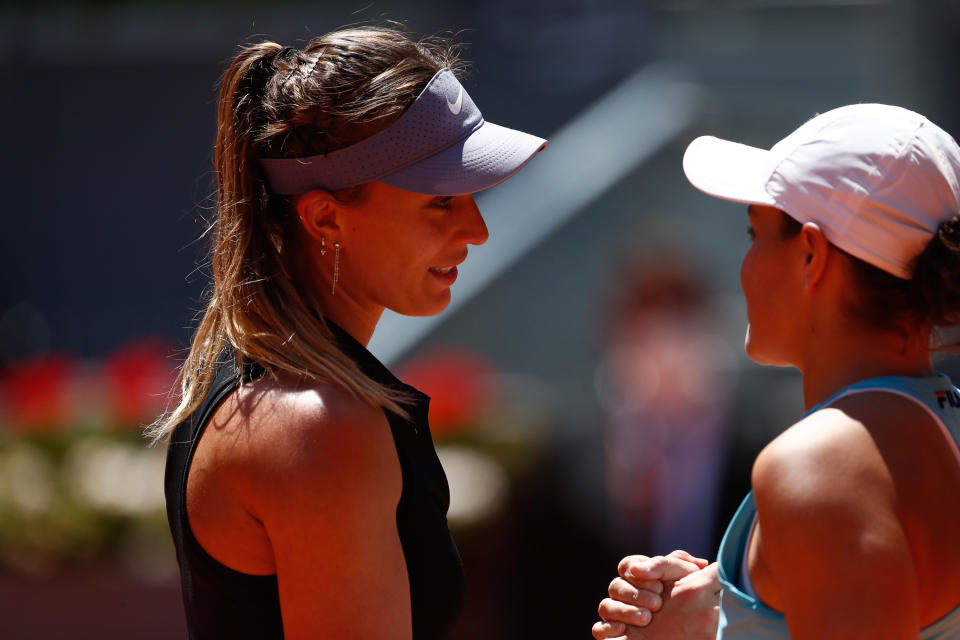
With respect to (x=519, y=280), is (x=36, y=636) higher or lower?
higher

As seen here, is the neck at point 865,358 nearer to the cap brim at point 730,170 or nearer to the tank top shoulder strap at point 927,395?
the tank top shoulder strap at point 927,395

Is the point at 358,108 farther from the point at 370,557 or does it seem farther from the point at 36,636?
the point at 36,636

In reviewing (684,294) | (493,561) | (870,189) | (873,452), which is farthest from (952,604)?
(684,294)

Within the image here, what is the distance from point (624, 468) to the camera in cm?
545

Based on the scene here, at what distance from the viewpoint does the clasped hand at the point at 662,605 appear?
212 cm

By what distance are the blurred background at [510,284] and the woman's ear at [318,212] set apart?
62 centimetres

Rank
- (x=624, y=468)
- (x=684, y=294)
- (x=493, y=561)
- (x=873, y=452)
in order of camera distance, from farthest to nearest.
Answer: (x=684, y=294) < (x=624, y=468) < (x=493, y=561) < (x=873, y=452)

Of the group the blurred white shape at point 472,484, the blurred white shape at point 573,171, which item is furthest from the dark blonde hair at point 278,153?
the blurred white shape at point 573,171

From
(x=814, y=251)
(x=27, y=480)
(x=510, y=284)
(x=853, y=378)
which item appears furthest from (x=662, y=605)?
(x=510, y=284)

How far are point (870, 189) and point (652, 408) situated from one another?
13.1 ft

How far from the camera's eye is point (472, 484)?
15.5 feet

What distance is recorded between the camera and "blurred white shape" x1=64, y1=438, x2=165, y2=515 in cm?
446

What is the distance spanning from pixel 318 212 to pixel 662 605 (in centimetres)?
98

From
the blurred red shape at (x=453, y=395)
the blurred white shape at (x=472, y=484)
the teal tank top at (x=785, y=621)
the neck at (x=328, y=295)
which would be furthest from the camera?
the blurred red shape at (x=453, y=395)
